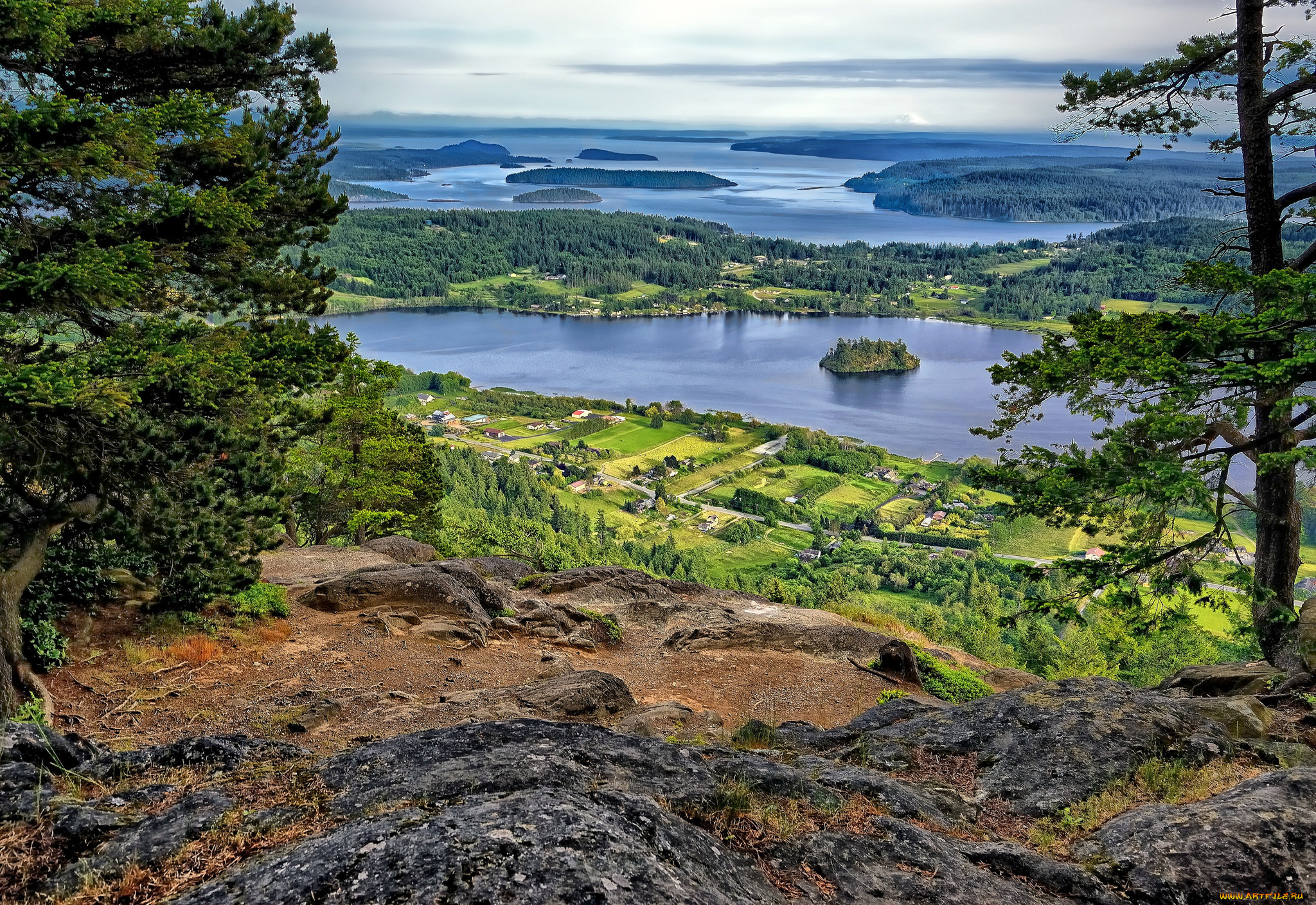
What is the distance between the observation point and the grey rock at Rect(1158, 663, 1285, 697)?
9133 millimetres

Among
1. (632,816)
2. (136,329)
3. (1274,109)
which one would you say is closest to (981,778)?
(632,816)

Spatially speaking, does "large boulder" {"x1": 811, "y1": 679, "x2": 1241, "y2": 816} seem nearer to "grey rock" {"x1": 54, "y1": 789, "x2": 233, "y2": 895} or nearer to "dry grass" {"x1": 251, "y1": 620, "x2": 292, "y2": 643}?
"grey rock" {"x1": 54, "y1": 789, "x2": 233, "y2": 895}

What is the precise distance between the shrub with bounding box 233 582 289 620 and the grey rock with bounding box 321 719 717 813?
741 cm

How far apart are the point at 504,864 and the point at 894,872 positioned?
2.39 m

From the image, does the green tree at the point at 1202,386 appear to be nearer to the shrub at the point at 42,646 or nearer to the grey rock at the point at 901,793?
the grey rock at the point at 901,793

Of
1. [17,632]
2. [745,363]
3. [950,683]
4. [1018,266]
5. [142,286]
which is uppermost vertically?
[1018,266]

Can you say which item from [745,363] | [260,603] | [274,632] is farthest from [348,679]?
[745,363]

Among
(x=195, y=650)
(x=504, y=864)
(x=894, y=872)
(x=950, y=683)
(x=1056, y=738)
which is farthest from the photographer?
(x=950, y=683)

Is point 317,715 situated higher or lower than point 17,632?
lower

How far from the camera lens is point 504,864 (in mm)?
3506

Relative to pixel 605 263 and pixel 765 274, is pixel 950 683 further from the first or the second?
pixel 605 263

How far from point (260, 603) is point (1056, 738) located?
10942 mm

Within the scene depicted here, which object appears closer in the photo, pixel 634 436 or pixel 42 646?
pixel 42 646

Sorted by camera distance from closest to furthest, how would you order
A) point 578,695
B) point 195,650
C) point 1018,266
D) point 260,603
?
point 578,695 → point 195,650 → point 260,603 → point 1018,266
